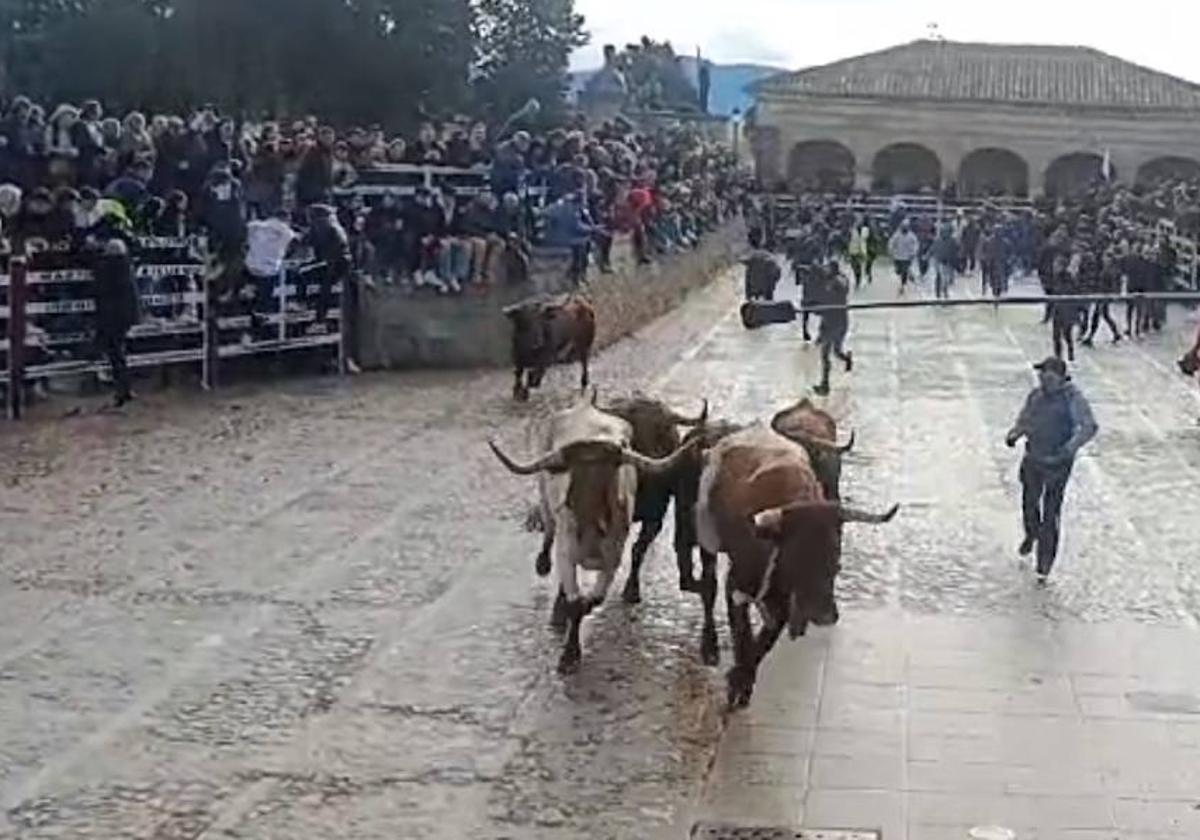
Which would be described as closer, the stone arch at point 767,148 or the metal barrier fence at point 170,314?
the metal barrier fence at point 170,314

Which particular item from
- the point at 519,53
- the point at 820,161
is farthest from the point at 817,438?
the point at 820,161

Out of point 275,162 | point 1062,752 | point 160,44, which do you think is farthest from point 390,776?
point 160,44

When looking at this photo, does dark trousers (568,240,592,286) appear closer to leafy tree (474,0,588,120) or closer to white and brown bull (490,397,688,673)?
white and brown bull (490,397,688,673)

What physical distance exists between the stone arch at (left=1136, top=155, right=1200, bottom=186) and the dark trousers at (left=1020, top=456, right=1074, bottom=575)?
66278 mm

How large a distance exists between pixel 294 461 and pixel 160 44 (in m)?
20.1

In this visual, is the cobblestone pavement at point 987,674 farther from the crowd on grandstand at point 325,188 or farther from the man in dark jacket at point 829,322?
the crowd on grandstand at point 325,188

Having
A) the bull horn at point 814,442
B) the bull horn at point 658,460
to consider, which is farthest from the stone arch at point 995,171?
the bull horn at point 658,460

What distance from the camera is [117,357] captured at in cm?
1988

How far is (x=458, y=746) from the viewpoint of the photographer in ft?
30.2

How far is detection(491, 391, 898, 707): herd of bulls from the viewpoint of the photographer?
9.48m

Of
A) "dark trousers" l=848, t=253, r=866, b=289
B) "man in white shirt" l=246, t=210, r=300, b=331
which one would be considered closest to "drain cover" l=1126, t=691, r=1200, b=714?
"man in white shirt" l=246, t=210, r=300, b=331

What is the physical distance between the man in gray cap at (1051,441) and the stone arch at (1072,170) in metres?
66.3

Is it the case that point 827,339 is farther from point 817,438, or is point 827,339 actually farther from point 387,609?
point 387,609

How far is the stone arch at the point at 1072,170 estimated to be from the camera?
78.6 meters
